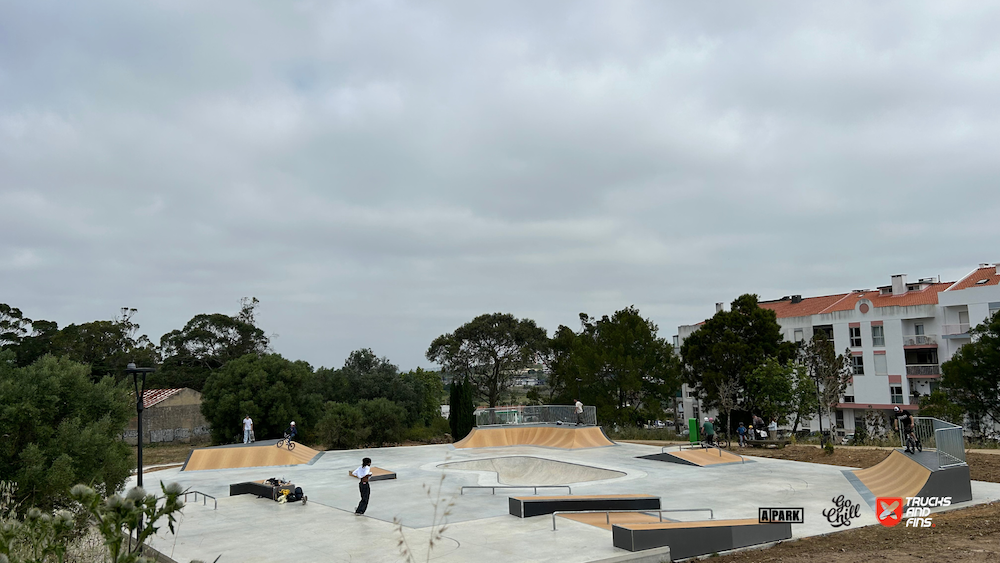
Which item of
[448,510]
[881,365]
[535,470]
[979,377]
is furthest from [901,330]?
[448,510]

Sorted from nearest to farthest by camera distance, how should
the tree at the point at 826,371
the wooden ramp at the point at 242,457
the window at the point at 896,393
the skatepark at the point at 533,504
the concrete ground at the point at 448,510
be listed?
the skatepark at the point at 533,504 < the concrete ground at the point at 448,510 < the wooden ramp at the point at 242,457 < the tree at the point at 826,371 < the window at the point at 896,393

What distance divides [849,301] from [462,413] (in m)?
33.5

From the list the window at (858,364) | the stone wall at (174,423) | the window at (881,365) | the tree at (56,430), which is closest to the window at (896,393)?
the window at (881,365)

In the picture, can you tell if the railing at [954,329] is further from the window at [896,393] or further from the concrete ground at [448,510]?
the concrete ground at [448,510]

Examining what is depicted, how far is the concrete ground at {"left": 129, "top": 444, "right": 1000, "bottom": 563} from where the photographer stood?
9797mm

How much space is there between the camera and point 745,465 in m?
19.2

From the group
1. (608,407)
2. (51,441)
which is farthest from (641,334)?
(51,441)

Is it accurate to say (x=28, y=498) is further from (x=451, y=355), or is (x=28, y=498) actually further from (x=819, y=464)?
(x=451, y=355)

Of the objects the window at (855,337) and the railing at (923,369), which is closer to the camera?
the railing at (923,369)

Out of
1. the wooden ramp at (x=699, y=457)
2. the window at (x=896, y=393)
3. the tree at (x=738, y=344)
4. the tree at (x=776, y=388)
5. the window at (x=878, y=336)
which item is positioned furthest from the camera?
the window at (x=878, y=336)

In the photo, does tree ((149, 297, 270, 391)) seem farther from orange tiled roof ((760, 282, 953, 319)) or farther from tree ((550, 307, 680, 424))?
orange tiled roof ((760, 282, 953, 319))

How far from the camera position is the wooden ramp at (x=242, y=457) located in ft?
73.6

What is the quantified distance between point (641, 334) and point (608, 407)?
525 cm

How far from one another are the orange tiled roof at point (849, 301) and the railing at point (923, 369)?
165 inches
